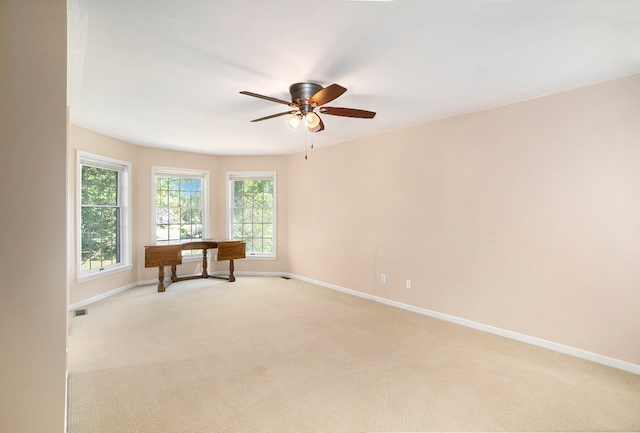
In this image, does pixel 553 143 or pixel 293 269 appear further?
pixel 293 269

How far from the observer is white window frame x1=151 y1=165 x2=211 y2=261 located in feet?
18.4

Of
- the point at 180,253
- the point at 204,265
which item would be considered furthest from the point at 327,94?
the point at 204,265

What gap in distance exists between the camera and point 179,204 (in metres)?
6.00

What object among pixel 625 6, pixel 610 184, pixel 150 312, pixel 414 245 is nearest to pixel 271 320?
pixel 150 312

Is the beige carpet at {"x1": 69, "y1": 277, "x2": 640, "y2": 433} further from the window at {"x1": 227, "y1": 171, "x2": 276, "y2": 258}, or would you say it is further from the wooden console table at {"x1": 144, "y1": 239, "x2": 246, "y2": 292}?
the window at {"x1": 227, "y1": 171, "x2": 276, "y2": 258}

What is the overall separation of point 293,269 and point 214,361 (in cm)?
351

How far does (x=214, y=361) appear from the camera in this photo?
2744mm

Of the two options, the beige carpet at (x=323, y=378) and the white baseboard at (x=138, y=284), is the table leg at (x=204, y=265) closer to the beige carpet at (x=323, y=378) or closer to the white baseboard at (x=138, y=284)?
the white baseboard at (x=138, y=284)

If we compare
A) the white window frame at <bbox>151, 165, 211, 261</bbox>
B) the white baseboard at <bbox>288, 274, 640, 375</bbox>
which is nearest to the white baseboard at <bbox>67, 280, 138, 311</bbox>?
the white window frame at <bbox>151, 165, 211, 261</bbox>

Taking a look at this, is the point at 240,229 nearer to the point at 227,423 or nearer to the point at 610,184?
the point at 227,423

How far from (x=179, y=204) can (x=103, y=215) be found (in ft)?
4.52

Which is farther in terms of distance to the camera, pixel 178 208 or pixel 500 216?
pixel 178 208

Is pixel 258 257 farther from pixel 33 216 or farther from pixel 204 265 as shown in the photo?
pixel 33 216

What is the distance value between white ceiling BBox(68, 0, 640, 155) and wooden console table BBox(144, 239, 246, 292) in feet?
7.67
